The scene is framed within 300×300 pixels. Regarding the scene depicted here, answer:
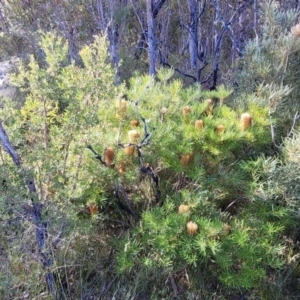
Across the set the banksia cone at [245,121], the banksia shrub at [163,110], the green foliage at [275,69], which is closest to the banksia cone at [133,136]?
the banksia shrub at [163,110]

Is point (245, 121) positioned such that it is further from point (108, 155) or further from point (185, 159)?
point (108, 155)

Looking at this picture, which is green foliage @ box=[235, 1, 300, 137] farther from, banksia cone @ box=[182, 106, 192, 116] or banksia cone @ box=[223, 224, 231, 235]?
banksia cone @ box=[223, 224, 231, 235]

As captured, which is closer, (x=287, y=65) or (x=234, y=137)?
(x=234, y=137)

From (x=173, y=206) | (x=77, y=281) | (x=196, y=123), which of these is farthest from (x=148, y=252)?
(x=196, y=123)

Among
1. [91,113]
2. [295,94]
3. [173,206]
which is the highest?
[91,113]

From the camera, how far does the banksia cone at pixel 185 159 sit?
164cm

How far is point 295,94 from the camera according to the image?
2.09 m

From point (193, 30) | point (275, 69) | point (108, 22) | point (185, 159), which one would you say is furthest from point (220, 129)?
point (108, 22)

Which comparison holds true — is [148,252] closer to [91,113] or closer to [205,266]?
[205,266]

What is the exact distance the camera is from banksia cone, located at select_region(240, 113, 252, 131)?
5.44 ft

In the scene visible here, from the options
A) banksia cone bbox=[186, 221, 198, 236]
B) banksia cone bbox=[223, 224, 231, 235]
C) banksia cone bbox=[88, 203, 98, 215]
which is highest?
banksia cone bbox=[88, 203, 98, 215]

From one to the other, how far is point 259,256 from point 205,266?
0.25 metres

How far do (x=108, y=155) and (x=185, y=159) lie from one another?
13.1 inches

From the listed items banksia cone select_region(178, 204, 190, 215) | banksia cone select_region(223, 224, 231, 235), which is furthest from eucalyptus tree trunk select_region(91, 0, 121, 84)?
banksia cone select_region(223, 224, 231, 235)
